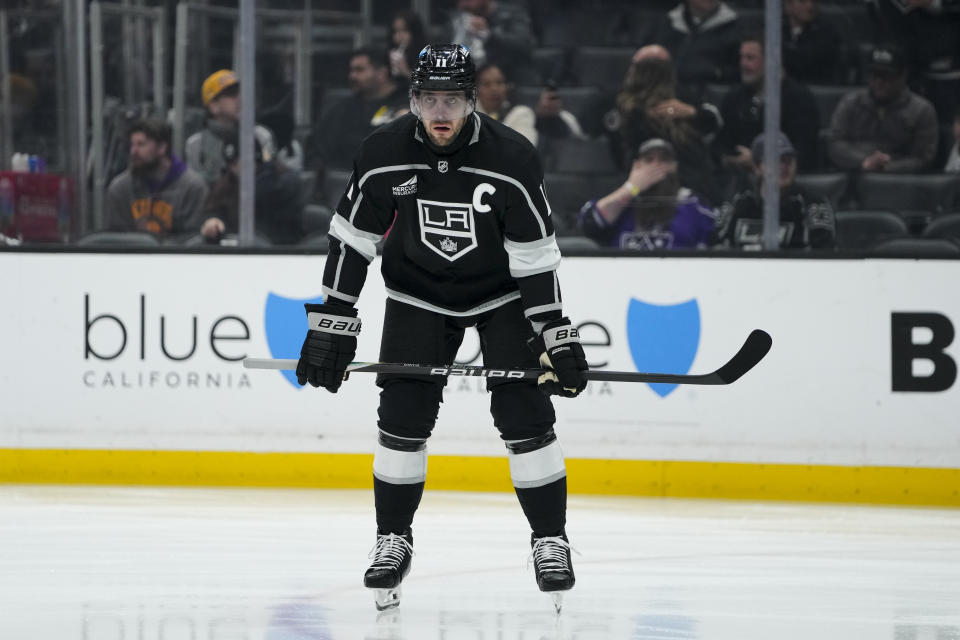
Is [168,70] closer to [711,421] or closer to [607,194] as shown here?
[607,194]

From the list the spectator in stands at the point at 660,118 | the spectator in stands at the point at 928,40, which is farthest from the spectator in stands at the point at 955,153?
the spectator in stands at the point at 660,118

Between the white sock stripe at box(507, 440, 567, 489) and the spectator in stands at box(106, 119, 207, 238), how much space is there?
2640mm

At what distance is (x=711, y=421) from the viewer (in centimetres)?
474

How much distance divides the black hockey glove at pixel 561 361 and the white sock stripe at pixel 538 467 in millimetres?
133

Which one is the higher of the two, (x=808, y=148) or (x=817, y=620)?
(x=808, y=148)

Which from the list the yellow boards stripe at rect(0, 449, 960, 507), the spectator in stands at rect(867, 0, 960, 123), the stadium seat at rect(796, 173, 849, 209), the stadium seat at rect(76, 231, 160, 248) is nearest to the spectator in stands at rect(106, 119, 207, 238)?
the stadium seat at rect(76, 231, 160, 248)

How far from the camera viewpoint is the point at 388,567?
2.87 m

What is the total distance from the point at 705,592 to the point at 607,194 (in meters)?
2.22

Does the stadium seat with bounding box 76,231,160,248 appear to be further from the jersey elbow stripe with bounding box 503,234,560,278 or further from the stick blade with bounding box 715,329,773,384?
the stick blade with bounding box 715,329,773,384

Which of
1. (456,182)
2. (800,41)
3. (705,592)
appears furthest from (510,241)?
(800,41)

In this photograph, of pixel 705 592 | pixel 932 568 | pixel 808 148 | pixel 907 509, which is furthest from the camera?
pixel 808 148

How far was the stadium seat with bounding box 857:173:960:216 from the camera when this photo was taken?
16.4 feet

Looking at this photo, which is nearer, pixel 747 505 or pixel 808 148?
pixel 747 505

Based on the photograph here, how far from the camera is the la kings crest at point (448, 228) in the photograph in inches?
112
